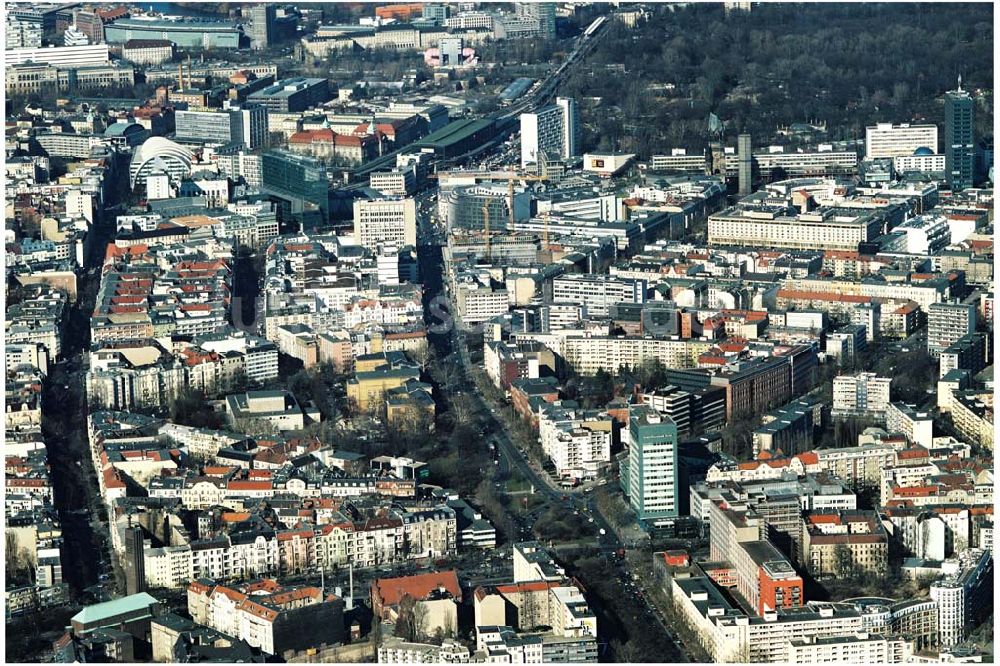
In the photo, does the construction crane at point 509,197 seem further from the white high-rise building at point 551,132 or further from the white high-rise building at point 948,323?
the white high-rise building at point 948,323

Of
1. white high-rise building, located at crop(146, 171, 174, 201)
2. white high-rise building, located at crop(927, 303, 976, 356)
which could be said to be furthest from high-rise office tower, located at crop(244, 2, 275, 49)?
white high-rise building, located at crop(927, 303, 976, 356)

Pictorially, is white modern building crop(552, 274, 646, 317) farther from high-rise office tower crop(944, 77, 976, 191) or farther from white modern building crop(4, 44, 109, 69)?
white modern building crop(4, 44, 109, 69)

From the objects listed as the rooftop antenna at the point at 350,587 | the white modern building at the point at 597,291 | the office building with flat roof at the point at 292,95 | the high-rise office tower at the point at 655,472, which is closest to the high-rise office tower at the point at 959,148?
the white modern building at the point at 597,291

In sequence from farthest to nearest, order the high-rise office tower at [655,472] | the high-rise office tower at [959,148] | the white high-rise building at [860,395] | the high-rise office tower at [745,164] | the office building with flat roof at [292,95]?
1. the office building with flat roof at [292,95]
2. the high-rise office tower at [745,164]
3. the high-rise office tower at [959,148]
4. the white high-rise building at [860,395]
5. the high-rise office tower at [655,472]

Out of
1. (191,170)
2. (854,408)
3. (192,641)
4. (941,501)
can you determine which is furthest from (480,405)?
(191,170)

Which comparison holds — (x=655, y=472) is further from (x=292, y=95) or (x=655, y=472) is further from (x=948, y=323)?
(x=292, y=95)

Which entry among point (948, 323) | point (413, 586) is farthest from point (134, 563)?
point (948, 323)
